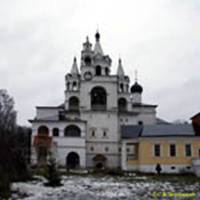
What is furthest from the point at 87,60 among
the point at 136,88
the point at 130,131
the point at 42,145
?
the point at 42,145

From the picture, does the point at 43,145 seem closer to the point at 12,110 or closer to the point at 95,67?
the point at 12,110

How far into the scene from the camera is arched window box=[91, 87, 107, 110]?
60531 millimetres

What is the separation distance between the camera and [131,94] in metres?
66.8

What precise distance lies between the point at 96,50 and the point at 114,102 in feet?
32.6

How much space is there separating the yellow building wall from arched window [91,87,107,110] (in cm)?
1633

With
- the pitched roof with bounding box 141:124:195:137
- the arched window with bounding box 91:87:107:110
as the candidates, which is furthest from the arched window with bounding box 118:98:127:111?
the pitched roof with bounding box 141:124:195:137

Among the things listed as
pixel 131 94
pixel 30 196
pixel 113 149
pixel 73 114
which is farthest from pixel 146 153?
pixel 30 196

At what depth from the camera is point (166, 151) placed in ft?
146

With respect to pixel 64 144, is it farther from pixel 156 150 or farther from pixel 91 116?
pixel 156 150

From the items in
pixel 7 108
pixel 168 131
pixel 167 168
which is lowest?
pixel 167 168

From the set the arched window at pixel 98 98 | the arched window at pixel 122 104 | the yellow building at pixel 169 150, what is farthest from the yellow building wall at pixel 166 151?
the arched window at pixel 122 104

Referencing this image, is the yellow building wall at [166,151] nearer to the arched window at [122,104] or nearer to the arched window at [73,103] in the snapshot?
the arched window at [122,104]

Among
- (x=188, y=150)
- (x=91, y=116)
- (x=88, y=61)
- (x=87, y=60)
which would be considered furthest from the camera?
(x=87, y=60)

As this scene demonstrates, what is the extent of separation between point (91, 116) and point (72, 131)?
4121mm
